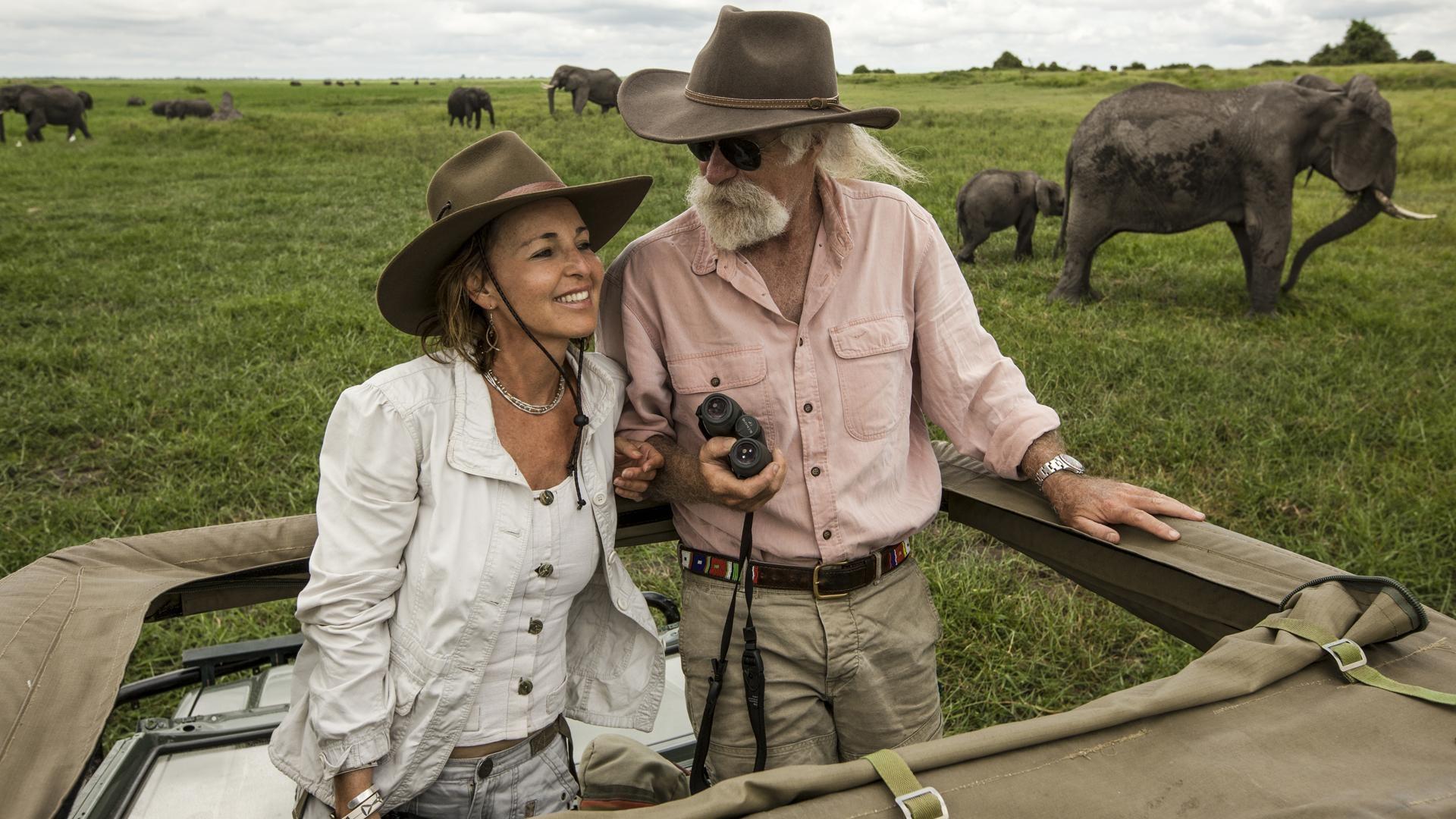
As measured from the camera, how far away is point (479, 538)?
203cm

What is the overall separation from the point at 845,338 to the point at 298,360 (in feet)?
17.7

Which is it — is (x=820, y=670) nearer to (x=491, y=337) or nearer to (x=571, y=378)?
(x=571, y=378)

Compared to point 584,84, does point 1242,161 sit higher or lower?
lower

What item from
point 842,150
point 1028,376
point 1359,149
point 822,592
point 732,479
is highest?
point 842,150

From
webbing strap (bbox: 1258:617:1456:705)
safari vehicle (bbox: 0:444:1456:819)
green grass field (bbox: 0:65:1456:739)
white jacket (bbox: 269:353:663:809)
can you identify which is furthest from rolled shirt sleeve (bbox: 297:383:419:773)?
green grass field (bbox: 0:65:1456:739)

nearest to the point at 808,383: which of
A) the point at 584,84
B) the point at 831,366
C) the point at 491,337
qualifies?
the point at 831,366

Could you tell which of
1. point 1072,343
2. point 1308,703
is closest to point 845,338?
point 1308,703

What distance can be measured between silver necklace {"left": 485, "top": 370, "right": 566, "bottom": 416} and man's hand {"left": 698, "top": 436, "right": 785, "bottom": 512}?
1.16ft

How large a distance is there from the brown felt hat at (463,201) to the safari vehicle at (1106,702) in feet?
2.02

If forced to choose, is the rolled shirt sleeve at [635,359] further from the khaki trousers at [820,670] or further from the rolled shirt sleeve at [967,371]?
the rolled shirt sleeve at [967,371]

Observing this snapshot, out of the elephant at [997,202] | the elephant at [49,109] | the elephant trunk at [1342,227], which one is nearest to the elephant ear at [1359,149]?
the elephant trunk at [1342,227]

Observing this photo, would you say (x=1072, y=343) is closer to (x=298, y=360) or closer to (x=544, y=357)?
(x=298, y=360)

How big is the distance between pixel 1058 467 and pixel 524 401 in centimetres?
123

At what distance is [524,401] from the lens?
2.21 meters
